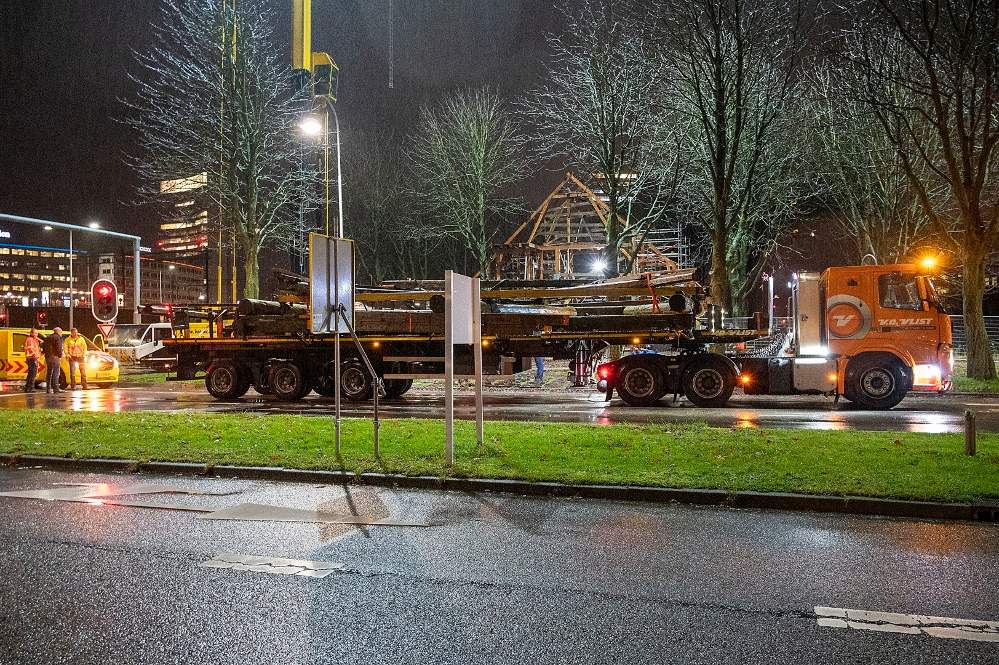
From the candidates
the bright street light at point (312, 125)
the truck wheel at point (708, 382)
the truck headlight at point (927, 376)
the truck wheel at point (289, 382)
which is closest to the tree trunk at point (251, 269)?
the bright street light at point (312, 125)

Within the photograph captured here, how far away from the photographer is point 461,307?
9.39 metres

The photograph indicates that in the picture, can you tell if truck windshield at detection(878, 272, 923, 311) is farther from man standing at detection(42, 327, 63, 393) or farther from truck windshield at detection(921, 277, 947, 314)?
man standing at detection(42, 327, 63, 393)

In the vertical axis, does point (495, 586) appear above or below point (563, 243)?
below

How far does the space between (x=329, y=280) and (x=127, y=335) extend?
2557cm

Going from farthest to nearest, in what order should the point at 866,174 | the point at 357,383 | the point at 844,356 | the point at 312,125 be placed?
the point at 866,174 → the point at 312,125 → the point at 357,383 → the point at 844,356

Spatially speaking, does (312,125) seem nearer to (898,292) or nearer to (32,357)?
(32,357)

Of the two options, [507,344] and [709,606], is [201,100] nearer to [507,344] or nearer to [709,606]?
[507,344]

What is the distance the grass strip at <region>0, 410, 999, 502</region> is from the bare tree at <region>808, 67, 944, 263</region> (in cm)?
1823

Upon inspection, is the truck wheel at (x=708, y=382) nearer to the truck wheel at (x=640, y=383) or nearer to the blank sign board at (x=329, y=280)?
the truck wheel at (x=640, y=383)

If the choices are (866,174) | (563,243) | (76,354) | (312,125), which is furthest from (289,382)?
(563,243)

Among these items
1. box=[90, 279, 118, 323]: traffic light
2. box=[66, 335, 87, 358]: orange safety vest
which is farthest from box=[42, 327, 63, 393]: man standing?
box=[66, 335, 87, 358]: orange safety vest

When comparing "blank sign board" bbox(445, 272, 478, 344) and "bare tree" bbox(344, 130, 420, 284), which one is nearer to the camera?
"blank sign board" bbox(445, 272, 478, 344)

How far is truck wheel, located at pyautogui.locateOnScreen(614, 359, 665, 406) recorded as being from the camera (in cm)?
1706

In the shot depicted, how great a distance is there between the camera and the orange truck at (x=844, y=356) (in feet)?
51.5
